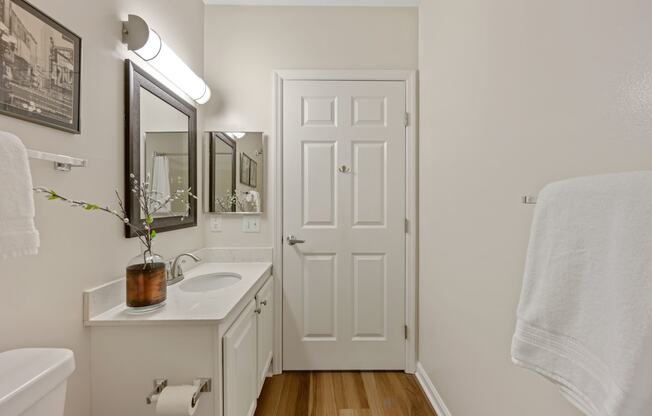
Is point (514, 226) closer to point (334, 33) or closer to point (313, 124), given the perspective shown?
point (313, 124)

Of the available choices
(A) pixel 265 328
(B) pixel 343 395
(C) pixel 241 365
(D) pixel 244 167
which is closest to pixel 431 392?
(B) pixel 343 395

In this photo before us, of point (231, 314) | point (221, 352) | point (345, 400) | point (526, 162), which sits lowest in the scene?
point (345, 400)

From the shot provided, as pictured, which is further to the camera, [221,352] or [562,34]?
[221,352]

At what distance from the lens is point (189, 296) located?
141cm

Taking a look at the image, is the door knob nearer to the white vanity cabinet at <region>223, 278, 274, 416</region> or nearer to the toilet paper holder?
the white vanity cabinet at <region>223, 278, 274, 416</region>

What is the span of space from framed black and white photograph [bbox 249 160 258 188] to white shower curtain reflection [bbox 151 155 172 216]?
0.63m

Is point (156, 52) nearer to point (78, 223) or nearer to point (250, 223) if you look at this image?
point (78, 223)

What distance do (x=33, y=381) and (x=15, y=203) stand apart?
388mm

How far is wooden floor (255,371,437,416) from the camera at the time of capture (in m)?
1.87

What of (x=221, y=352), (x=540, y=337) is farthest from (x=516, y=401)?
(x=221, y=352)

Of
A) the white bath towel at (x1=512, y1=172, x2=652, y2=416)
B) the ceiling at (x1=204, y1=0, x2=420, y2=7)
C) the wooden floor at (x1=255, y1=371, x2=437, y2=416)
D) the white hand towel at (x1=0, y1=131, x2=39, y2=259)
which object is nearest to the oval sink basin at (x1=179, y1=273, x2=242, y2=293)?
the wooden floor at (x1=255, y1=371, x2=437, y2=416)

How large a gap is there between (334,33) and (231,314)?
2024 mm

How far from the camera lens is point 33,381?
0.69 metres

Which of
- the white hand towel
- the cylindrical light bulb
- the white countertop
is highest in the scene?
the cylindrical light bulb
